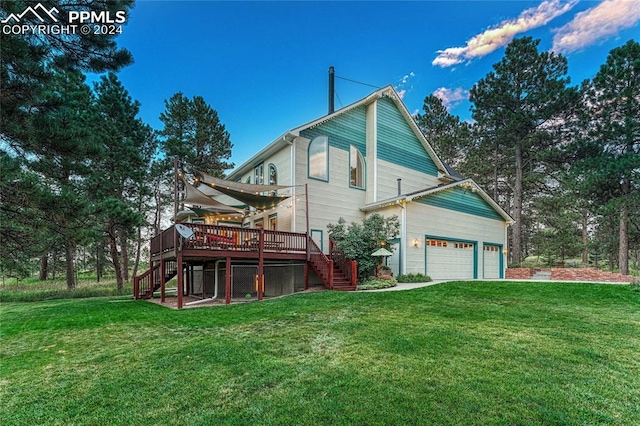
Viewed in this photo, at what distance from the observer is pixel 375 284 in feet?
36.9

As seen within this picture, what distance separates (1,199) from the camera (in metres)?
6.97

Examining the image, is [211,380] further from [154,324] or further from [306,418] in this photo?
[154,324]

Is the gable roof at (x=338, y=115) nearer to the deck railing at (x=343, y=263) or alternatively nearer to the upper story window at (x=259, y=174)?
the upper story window at (x=259, y=174)

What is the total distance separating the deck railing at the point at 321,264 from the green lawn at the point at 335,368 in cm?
417

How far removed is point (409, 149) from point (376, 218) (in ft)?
19.9

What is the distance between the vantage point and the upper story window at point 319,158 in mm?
13625

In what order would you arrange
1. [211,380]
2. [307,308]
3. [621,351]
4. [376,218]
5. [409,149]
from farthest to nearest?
1. [409,149]
2. [376,218]
3. [307,308]
4. [621,351]
5. [211,380]

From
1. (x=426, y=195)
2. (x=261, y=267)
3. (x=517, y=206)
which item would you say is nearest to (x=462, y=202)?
(x=426, y=195)

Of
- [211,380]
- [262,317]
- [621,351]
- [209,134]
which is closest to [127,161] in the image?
[209,134]

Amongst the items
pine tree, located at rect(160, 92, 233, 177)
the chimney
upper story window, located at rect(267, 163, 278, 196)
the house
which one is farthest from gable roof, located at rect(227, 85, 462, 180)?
pine tree, located at rect(160, 92, 233, 177)

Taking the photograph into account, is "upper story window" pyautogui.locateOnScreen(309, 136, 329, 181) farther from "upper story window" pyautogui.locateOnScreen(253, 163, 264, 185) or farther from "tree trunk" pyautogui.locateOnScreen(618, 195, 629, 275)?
"tree trunk" pyautogui.locateOnScreen(618, 195, 629, 275)

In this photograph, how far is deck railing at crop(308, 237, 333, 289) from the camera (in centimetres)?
1132

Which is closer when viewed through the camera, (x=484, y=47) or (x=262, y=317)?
(x=262, y=317)

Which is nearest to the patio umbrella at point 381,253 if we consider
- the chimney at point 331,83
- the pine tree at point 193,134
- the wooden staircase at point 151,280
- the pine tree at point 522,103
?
the wooden staircase at point 151,280
